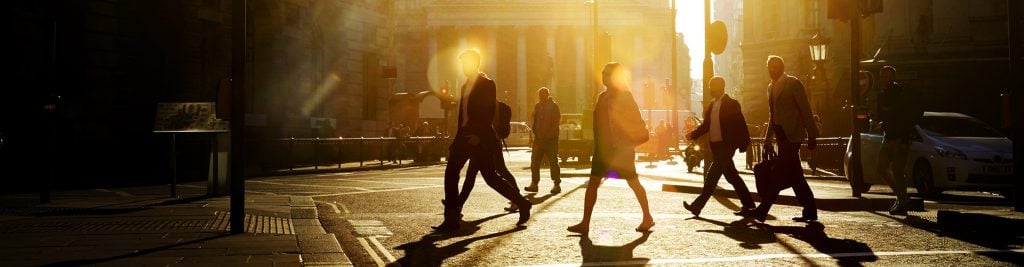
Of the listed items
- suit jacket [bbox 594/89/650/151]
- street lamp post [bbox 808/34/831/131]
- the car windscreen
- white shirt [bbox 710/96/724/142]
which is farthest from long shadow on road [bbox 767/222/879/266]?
street lamp post [bbox 808/34/831/131]

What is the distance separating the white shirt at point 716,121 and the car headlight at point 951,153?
5.39m

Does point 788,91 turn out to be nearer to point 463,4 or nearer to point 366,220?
point 366,220

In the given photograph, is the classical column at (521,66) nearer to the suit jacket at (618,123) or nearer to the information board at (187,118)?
the information board at (187,118)

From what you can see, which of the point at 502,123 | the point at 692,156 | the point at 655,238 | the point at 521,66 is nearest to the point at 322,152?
the point at 692,156

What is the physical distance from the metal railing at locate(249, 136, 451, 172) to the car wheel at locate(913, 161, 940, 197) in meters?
14.5

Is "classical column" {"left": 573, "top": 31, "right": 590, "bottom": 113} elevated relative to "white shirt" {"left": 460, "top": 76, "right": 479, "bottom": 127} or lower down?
elevated

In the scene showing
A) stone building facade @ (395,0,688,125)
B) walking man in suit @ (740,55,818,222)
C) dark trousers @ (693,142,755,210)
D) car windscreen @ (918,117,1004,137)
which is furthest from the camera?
stone building facade @ (395,0,688,125)

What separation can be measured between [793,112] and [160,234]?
5.58m

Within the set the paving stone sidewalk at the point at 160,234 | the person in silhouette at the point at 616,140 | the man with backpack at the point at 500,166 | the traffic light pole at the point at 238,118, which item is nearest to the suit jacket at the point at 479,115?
the man with backpack at the point at 500,166

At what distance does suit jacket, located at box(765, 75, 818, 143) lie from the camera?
9625 millimetres

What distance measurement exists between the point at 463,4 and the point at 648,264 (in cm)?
10160

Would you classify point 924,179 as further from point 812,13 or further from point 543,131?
point 812,13

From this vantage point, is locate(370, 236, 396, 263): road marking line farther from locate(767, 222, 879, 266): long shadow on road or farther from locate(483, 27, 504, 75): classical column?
locate(483, 27, 504, 75): classical column

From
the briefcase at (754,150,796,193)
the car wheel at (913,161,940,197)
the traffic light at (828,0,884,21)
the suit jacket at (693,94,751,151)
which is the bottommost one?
the car wheel at (913,161,940,197)
